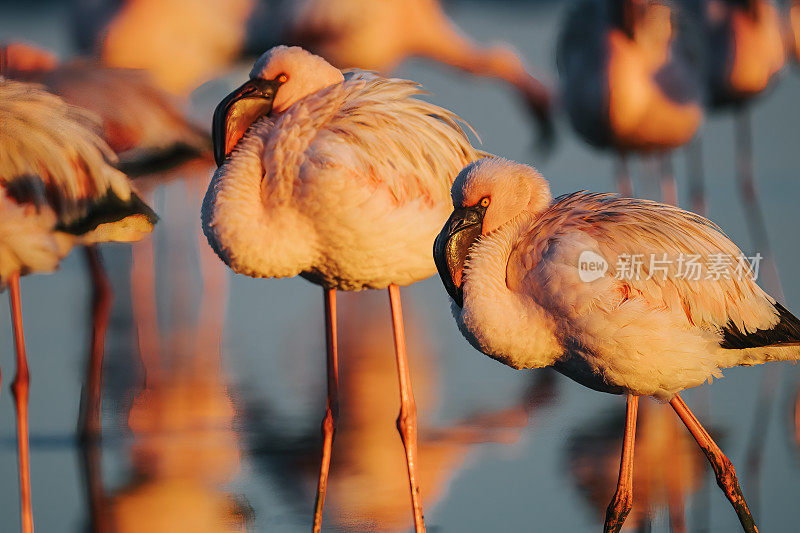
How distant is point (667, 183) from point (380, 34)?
205 cm

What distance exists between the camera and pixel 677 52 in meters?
6.79

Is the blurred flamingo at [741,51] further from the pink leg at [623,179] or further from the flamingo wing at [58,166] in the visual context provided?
the flamingo wing at [58,166]

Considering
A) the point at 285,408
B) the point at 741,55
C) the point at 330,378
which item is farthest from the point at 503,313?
the point at 741,55

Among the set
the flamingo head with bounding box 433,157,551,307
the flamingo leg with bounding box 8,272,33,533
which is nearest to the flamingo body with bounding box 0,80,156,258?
the flamingo leg with bounding box 8,272,33,533

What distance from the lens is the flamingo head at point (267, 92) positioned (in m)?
3.82

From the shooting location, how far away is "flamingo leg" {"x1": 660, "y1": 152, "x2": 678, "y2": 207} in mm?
6637

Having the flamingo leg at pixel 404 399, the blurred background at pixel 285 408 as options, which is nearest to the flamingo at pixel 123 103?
the blurred background at pixel 285 408

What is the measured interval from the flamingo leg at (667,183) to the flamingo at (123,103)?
9.23ft

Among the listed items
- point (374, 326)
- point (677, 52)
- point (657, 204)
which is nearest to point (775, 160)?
point (677, 52)

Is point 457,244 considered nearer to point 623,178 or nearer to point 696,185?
point 623,178

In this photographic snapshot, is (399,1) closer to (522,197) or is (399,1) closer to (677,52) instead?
(677,52)

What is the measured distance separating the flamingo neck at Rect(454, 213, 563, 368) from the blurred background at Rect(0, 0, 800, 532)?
69cm

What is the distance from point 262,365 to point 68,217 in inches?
67.1

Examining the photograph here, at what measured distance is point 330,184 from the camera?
359cm
